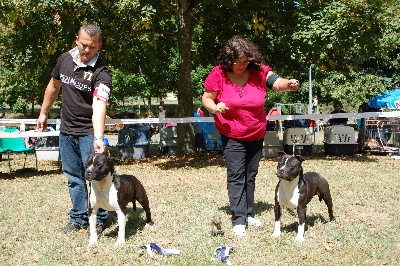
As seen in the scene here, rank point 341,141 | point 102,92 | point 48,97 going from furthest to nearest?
point 341,141 → point 48,97 → point 102,92

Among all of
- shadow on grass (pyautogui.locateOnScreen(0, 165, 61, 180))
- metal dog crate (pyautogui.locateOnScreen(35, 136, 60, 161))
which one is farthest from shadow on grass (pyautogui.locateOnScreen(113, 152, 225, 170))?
shadow on grass (pyautogui.locateOnScreen(0, 165, 61, 180))

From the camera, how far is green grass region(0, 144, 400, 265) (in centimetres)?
420

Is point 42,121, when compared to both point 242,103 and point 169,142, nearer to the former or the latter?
point 242,103

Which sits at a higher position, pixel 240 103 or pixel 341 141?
pixel 240 103

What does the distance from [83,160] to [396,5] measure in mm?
10133

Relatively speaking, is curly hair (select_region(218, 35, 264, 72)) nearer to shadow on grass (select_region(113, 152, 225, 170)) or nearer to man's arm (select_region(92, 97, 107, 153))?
man's arm (select_region(92, 97, 107, 153))

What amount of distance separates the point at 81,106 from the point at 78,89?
0.18 metres

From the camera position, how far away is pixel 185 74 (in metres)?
12.9

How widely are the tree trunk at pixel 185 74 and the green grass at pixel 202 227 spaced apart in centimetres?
408

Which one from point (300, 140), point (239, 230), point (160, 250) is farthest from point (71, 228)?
point (300, 140)

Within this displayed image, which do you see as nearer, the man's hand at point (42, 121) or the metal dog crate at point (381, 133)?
the man's hand at point (42, 121)

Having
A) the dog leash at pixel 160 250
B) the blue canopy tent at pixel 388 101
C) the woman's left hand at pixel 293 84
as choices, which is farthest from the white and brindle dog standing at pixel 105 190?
the blue canopy tent at pixel 388 101

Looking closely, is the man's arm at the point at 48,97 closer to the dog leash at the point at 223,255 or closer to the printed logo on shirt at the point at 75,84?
the printed logo on shirt at the point at 75,84

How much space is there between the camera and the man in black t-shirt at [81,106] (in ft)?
14.4
